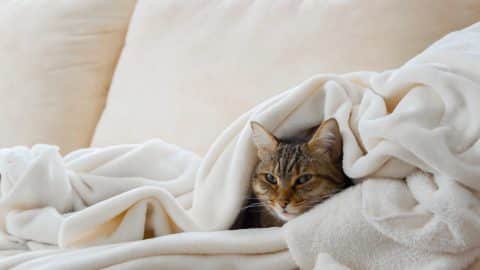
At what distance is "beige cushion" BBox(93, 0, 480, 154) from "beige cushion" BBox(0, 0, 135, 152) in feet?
0.43

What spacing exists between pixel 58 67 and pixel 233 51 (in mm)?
592

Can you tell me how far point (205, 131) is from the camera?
4.50ft

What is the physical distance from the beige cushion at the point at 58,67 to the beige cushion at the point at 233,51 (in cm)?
13

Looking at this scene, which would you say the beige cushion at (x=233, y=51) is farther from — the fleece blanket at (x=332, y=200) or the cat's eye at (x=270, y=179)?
the cat's eye at (x=270, y=179)

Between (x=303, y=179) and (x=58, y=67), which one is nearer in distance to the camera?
(x=303, y=179)

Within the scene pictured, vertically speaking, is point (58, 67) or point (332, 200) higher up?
point (332, 200)

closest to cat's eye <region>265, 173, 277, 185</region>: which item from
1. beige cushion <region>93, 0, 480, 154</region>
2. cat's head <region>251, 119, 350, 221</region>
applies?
cat's head <region>251, 119, 350, 221</region>

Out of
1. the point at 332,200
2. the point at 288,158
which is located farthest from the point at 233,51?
the point at 332,200

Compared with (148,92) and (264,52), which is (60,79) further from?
(264,52)

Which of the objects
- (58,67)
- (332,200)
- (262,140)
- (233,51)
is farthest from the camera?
(58,67)

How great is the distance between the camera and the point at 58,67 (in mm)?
1769

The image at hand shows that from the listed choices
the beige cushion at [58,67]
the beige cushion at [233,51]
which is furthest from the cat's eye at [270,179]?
the beige cushion at [58,67]

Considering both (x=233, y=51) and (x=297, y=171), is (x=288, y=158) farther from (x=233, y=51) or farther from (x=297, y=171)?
(x=233, y=51)

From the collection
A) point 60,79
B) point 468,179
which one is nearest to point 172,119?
point 60,79
